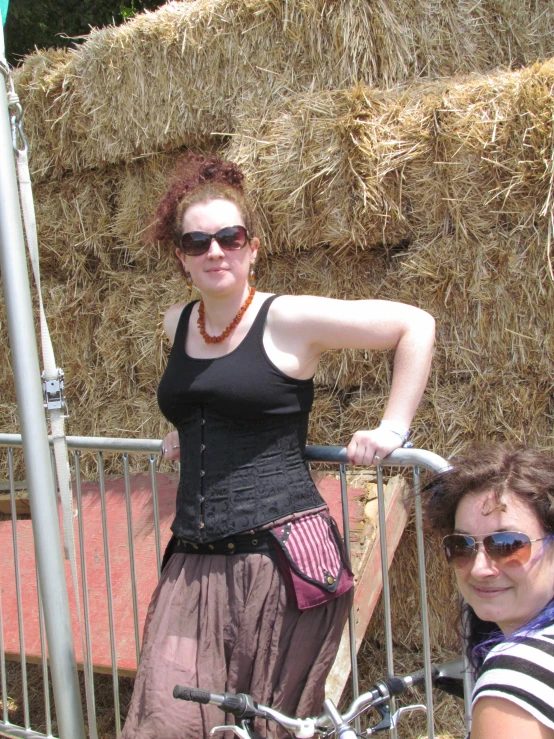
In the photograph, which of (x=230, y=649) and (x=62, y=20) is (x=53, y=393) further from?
(x=62, y=20)

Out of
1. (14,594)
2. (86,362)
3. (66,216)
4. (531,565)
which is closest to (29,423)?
(531,565)

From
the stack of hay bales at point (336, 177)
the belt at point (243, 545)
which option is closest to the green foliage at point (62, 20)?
the stack of hay bales at point (336, 177)

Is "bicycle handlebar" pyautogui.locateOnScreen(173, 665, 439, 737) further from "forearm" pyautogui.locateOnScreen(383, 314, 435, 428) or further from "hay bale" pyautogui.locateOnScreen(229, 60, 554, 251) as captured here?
"hay bale" pyautogui.locateOnScreen(229, 60, 554, 251)

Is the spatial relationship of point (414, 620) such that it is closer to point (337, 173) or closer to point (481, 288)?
point (481, 288)

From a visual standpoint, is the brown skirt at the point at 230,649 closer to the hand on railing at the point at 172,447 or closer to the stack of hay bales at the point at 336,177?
the hand on railing at the point at 172,447

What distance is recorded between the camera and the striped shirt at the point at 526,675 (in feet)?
3.49

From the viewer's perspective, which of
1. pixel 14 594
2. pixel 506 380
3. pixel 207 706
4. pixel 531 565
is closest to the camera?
pixel 531 565

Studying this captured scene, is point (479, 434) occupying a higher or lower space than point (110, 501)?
higher

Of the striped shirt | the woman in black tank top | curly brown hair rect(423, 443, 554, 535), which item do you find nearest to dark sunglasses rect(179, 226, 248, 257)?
the woman in black tank top

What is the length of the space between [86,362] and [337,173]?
187cm

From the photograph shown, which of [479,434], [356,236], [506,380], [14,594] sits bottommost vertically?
[14,594]

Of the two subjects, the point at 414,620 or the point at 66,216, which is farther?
the point at 66,216

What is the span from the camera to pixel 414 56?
11.1 feet

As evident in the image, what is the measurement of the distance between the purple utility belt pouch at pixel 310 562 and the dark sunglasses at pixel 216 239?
0.77 m
